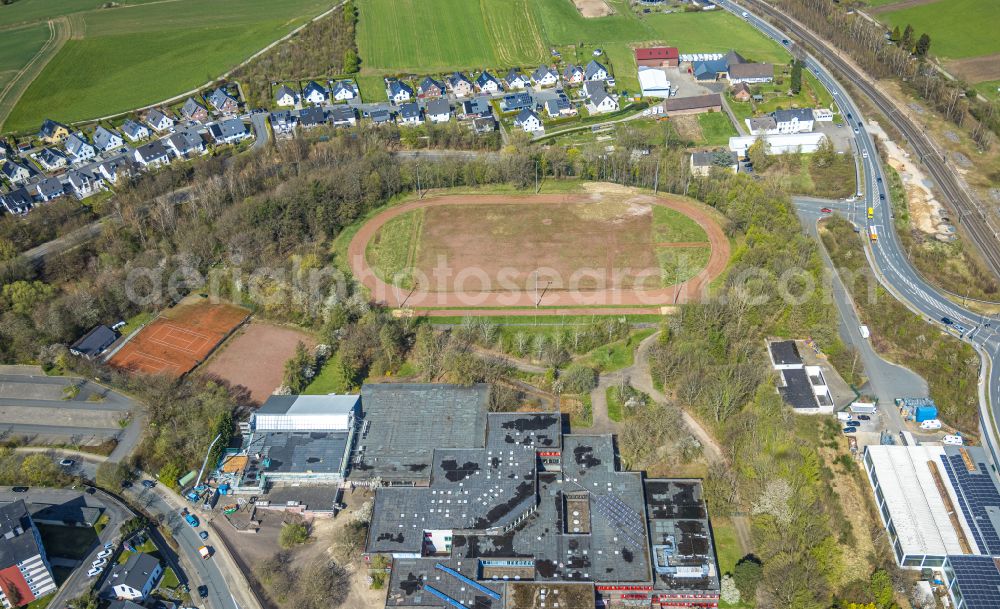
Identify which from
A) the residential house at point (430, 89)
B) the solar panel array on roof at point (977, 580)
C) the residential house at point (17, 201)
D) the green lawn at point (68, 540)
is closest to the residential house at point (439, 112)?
the residential house at point (430, 89)

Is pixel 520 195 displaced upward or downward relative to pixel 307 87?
downward

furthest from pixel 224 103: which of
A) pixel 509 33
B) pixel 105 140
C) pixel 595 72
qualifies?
pixel 595 72

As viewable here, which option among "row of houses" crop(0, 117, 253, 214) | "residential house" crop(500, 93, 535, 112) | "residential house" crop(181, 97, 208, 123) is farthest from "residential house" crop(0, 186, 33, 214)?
"residential house" crop(500, 93, 535, 112)

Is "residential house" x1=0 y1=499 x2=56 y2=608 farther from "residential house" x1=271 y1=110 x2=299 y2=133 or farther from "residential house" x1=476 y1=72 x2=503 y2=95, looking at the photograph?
"residential house" x1=476 y1=72 x2=503 y2=95

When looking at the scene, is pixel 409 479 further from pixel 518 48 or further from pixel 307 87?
pixel 518 48

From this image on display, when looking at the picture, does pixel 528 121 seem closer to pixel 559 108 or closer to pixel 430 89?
pixel 559 108

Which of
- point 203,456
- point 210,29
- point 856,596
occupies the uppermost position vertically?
point 210,29

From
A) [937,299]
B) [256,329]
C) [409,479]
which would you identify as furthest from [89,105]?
→ [937,299]
